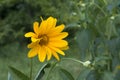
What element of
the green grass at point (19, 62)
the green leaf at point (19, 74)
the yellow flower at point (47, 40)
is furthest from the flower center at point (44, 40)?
the green grass at point (19, 62)

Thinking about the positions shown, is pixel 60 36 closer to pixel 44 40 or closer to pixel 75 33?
pixel 44 40

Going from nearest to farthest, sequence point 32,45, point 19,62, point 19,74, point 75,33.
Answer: point 32,45 → point 19,74 → point 75,33 → point 19,62

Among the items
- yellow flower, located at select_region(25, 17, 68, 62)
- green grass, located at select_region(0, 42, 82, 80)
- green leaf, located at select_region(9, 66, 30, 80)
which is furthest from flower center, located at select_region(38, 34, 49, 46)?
green grass, located at select_region(0, 42, 82, 80)

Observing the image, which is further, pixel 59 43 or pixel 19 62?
pixel 19 62

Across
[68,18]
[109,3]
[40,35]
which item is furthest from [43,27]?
[68,18]

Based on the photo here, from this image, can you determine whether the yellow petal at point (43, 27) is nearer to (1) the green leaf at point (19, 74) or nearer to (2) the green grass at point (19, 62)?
(1) the green leaf at point (19, 74)

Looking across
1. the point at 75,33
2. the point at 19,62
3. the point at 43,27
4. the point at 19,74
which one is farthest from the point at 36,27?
the point at 19,62

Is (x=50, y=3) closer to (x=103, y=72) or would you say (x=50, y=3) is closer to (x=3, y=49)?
(x=3, y=49)
